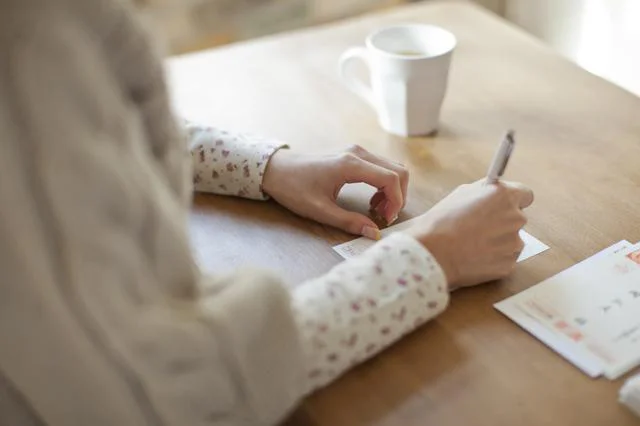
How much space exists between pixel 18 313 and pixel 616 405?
0.49 metres

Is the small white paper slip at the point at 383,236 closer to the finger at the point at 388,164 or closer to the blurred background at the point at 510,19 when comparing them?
the finger at the point at 388,164

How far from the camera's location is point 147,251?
0.63m

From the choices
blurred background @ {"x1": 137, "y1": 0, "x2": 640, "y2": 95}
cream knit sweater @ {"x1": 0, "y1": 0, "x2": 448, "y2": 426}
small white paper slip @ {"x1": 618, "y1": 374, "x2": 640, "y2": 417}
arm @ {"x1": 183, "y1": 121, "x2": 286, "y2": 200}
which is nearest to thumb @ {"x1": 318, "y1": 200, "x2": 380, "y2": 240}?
arm @ {"x1": 183, "y1": 121, "x2": 286, "y2": 200}

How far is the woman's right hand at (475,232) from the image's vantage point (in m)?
0.86

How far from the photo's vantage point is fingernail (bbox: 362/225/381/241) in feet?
3.11

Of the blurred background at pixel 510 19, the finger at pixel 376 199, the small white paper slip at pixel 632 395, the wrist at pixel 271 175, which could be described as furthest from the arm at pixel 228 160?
the blurred background at pixel 510 19

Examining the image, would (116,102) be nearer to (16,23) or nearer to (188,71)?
(16,23)

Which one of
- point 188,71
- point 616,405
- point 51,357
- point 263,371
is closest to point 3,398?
point 51,357

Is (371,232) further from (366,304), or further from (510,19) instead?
(510,19)

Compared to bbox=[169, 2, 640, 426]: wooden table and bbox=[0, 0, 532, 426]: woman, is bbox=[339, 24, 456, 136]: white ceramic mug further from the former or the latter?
bbox=[0, 0, 532, 426]: woman

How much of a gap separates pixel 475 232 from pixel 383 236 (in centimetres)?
11

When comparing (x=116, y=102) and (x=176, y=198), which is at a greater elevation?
(x=116, y=102)

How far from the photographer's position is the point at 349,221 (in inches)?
37.6

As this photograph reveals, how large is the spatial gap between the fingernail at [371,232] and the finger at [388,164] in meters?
0.07
